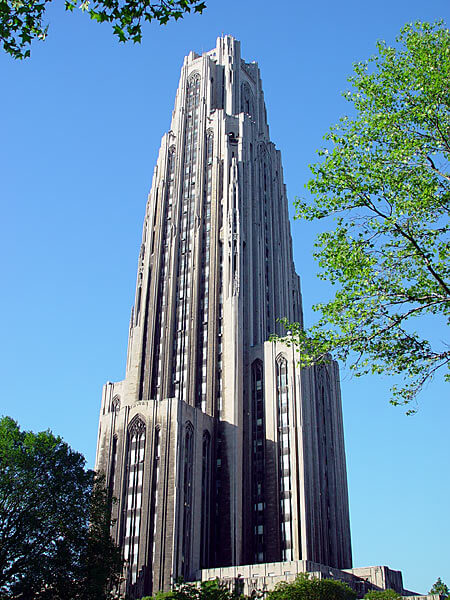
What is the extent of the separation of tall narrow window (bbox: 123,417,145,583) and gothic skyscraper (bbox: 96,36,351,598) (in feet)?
0.53

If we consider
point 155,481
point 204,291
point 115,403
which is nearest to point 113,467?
point 155,481

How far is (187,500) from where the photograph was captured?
80312 mm

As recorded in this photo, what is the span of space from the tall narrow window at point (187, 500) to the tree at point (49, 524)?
65.5ft

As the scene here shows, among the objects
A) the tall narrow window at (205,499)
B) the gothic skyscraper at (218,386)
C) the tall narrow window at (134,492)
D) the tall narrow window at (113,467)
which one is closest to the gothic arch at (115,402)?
the gothic skyscraper at (218,386)

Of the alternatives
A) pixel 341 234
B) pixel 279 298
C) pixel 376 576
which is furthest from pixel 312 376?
pixel 341 234

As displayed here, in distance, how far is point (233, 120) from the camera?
12225 centimetres

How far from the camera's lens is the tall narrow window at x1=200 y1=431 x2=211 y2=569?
8106 cm

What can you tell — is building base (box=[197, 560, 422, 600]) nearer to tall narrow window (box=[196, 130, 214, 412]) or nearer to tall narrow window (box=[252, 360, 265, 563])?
tall narrow window (box=[252, 360, 265, 563])

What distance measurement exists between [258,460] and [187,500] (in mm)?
14266

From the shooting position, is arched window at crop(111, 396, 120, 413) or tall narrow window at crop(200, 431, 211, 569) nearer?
tall narrow window at crop(200, 431, 211, 569)

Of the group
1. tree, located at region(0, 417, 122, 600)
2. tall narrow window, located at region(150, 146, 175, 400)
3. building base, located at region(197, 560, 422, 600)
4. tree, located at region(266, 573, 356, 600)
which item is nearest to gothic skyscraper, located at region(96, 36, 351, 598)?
tall narrow window, located at region(150, 146, 175, 400)

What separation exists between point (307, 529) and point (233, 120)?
250 feet

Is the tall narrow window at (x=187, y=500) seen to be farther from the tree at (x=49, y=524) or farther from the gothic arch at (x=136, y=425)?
the tree at (x=49, y=524)

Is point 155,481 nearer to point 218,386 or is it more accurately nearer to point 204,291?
point 218,386
